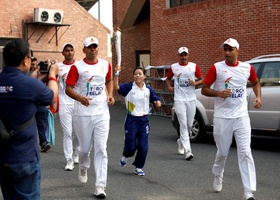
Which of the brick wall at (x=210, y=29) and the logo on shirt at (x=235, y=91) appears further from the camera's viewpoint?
the brick wall at (x=210, y=29)

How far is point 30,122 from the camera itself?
4.22 m

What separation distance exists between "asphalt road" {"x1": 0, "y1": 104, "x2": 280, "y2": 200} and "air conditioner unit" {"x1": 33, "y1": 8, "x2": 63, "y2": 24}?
1914 cm

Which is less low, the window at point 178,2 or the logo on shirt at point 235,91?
the window at point 178,2

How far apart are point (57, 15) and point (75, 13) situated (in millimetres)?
3012

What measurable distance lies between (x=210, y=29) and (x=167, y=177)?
9.90 m

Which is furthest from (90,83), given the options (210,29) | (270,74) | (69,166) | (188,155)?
(210,29)

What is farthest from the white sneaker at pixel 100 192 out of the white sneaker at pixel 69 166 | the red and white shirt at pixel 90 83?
the white sneaker at pixel 69 166

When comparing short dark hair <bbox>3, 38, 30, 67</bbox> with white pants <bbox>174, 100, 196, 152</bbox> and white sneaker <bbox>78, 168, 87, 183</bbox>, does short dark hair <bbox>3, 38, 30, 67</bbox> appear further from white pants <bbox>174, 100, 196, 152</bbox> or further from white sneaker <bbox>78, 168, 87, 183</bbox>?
white pants <bbox>174, 100, 196, 152</bbox>

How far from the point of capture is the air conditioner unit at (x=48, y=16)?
29.2 metres

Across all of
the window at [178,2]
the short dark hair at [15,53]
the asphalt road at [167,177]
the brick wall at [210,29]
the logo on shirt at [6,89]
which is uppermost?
the window at [178,2]

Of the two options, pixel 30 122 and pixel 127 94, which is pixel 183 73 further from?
pixel 30 122

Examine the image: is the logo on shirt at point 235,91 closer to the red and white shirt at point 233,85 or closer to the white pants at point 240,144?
the red and white shirt at point 233,85

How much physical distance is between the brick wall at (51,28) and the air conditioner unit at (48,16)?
92 cm

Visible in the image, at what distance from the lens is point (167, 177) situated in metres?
7.95
